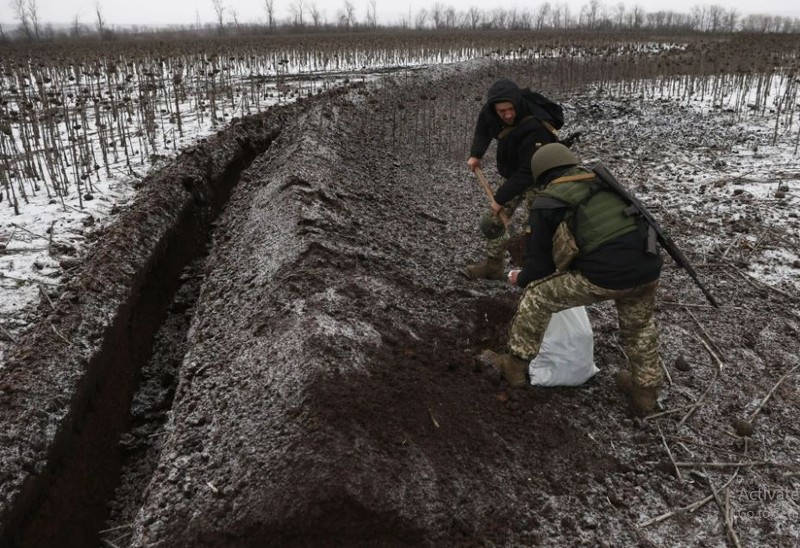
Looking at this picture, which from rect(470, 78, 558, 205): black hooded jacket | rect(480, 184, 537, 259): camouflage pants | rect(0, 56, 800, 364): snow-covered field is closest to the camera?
rect(470, 78, 558, 205): black hooded jacket

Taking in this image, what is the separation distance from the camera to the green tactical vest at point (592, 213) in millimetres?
2586

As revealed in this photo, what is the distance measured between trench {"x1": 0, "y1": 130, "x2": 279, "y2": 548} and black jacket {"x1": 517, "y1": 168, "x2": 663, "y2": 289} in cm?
271

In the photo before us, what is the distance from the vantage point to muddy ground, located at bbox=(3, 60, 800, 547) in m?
2.37

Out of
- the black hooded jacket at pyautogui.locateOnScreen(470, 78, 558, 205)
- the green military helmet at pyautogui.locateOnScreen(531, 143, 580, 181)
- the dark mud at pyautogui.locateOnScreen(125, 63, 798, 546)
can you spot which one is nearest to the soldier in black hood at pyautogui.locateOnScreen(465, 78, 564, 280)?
the black hooded jacket at pyautogui.locateOnScreen(470, 78, 558, 205)

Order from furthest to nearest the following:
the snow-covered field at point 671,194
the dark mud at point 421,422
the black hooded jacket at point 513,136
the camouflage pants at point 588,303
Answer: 1. the snow-covered field at point 671,194
2. the black hooded jacket at point 513,136
3. the camouflage pants at point 588,303
4. the dark mud at point 421,422

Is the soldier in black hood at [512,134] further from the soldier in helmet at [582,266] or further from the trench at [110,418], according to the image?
the trench at [110,418]

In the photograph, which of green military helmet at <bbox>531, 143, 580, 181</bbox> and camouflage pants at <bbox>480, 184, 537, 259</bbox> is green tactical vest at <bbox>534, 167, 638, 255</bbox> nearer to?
green military helmet at <bbox>531, 143, 580, 181</bbox>

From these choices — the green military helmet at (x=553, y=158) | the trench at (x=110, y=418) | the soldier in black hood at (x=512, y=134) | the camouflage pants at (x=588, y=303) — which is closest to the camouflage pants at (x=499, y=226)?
the soldier in black hood at (x=512, y=134)

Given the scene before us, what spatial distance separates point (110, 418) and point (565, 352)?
301 centimetres

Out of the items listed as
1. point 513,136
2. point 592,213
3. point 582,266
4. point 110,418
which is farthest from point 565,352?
point 110,418

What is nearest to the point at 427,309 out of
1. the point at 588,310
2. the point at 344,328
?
the point at 344,328

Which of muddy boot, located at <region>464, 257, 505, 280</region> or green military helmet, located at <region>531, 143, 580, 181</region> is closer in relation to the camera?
green military helmet, located at <region>531, 143, 580, 181</region>

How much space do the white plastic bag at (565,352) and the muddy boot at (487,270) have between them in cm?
134

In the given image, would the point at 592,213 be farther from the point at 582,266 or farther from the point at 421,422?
the point at 421,422
